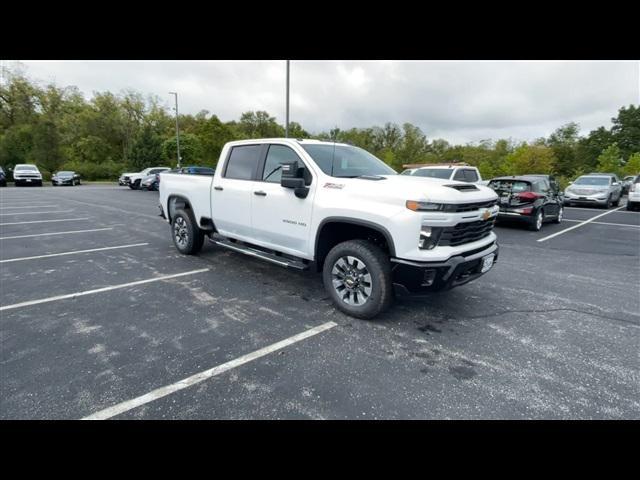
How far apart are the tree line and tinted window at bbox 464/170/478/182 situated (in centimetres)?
2884

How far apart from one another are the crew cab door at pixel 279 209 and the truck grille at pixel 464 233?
1.54m

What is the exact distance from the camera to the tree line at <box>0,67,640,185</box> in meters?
37.6

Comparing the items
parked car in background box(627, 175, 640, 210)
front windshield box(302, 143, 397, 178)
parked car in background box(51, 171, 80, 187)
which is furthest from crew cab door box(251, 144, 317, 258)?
parked car in background box(51, 171, 80, 187)

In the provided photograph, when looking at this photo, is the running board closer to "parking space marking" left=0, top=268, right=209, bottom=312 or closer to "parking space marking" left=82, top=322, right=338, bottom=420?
"parking space marking" left=0, top=268, right=209, bottom=312

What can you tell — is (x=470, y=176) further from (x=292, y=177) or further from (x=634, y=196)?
(x=634, y=196)

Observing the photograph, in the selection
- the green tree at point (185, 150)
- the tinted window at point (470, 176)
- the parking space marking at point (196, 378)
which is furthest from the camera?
the green tree at point (185, 150)

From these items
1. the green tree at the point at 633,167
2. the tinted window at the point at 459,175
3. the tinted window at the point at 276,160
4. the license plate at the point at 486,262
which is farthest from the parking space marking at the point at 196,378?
the green tree at the point at 633,167

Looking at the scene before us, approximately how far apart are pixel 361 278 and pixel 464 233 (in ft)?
3.88

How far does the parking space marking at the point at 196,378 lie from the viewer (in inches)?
87.6

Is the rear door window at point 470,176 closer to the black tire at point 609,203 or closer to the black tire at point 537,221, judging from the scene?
the black tire at point 537,221

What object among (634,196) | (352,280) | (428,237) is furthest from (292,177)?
(634,196)
